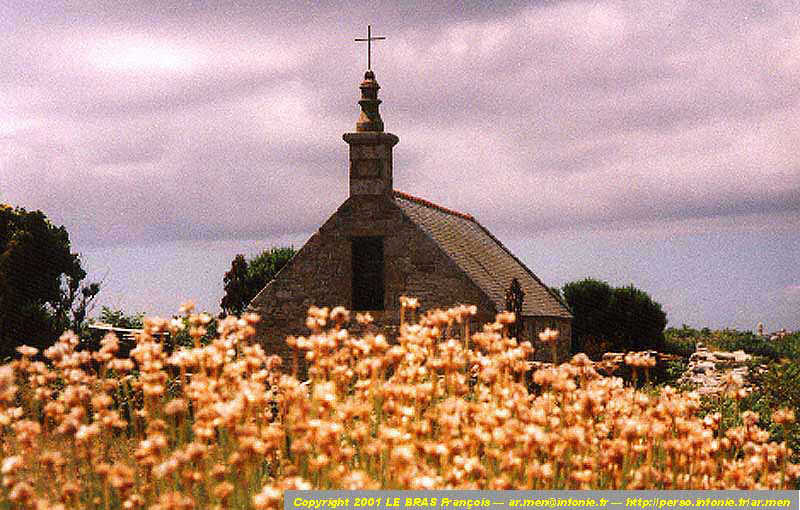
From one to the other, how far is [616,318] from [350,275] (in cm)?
1062

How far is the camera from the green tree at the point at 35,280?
20.2 m

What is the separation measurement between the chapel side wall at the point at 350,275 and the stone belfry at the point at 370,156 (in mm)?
295

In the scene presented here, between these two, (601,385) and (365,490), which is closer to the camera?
(365,490)

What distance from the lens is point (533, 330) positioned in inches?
888

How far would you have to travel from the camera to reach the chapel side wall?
1970 centimetres

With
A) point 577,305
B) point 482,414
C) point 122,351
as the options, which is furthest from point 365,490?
point 577,305

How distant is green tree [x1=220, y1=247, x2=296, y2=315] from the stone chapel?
5080 millimetres

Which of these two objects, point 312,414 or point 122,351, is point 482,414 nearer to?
point 312,414

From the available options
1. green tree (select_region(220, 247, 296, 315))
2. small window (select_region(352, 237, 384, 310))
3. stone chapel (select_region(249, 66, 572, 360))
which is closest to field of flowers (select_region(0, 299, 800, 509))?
stone chapel (select_region(249, 66, 572, 360))

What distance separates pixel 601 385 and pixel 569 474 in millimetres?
950

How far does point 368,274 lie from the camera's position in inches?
799

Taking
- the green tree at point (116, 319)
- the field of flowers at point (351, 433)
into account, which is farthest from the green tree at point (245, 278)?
the field of flowers at point (351, 433)

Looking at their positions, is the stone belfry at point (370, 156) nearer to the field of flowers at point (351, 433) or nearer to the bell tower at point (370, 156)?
the bell tower at point (370, 156)

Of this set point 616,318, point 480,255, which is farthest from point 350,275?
point 616,318
